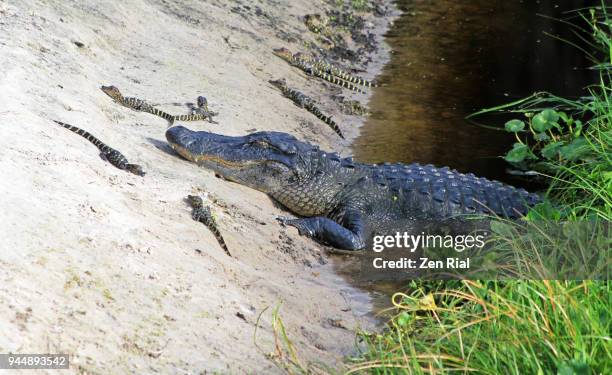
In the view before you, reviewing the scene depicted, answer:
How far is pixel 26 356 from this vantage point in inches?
179

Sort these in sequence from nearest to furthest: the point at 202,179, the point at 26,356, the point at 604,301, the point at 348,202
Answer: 1. the point at 26,356
2. the point at 604,301
3. the point at 202,179
4. the point at 348,202

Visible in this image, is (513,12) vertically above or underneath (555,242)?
above

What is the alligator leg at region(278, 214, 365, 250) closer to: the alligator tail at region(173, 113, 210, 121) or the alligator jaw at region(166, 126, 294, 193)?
the alligator jaw at region(166, 126, 294, 193)

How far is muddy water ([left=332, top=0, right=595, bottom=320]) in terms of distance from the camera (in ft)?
37.4

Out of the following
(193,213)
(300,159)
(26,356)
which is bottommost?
(26,356)

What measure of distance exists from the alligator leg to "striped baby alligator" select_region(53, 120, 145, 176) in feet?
5.26

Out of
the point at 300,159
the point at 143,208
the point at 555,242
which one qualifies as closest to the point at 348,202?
the point at 300,159

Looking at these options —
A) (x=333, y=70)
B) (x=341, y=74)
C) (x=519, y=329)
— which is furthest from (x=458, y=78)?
(x=519, y=329)

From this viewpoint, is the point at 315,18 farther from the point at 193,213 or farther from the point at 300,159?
the point at 193,213

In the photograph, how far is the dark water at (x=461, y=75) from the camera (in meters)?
11.6

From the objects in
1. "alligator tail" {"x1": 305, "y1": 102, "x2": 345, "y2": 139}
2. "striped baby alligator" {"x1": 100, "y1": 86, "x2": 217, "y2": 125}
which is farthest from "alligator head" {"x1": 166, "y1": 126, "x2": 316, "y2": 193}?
"alligator tail" {"x1": 305, "y1": 102, "x2": 345, "y2": 139}

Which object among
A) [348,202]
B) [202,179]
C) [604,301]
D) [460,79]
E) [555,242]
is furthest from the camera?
[460,79]

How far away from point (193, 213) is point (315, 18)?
9.75 metres

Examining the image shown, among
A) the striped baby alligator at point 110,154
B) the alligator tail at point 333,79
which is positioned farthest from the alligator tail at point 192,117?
the alligator tail at point 333,79
